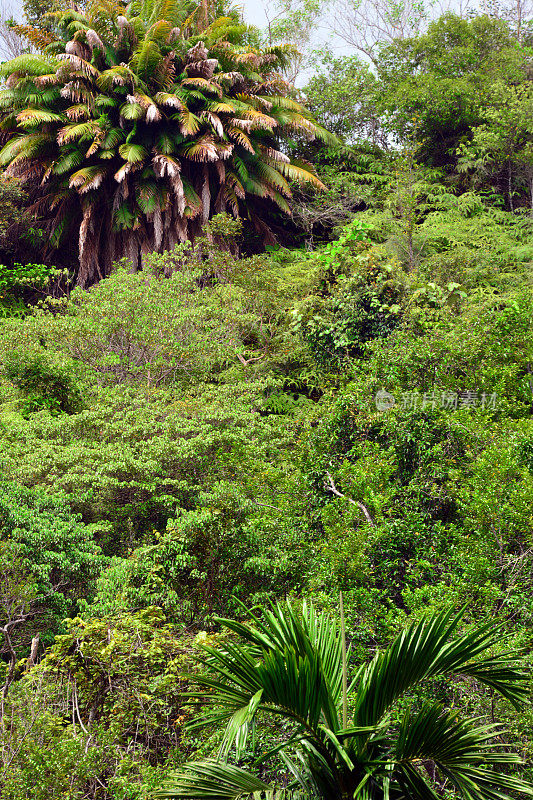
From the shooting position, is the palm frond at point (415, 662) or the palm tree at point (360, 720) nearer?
the palm tree at point (360, 720)

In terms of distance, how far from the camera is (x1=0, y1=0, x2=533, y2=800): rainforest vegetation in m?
3.33

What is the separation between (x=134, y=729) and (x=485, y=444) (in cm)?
398

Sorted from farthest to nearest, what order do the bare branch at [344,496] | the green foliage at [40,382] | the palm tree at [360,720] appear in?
the green foliage at [40,382] < the bare branch at [344,496] < the palm tree at [360,720]

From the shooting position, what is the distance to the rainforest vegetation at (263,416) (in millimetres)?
3334

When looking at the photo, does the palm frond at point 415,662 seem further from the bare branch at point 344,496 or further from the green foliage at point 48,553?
the green foliage at point 48,553

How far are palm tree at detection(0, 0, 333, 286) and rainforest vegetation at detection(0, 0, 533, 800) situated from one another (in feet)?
0.28

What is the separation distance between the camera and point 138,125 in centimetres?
1516

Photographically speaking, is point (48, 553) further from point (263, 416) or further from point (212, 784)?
point (263, 416)

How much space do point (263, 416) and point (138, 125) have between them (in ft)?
28.4

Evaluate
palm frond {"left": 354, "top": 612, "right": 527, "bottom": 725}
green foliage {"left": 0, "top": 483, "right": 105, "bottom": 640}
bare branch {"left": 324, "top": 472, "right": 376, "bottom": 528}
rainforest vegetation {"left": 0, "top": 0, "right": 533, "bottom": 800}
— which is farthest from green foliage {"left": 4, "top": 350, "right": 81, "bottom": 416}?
palm frond {"left": 354, "top": 612, "right": 527, "bottom": 725}

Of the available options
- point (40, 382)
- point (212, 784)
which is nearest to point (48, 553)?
point (212, 784)

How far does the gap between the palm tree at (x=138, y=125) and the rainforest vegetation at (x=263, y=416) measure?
0.28 ft

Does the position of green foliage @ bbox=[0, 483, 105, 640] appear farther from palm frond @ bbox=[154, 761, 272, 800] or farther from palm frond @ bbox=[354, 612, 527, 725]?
palm frond @ bbox=[354, 612, 527, 725]

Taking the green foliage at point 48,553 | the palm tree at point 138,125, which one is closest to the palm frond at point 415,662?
the green foliage at point 48,553
